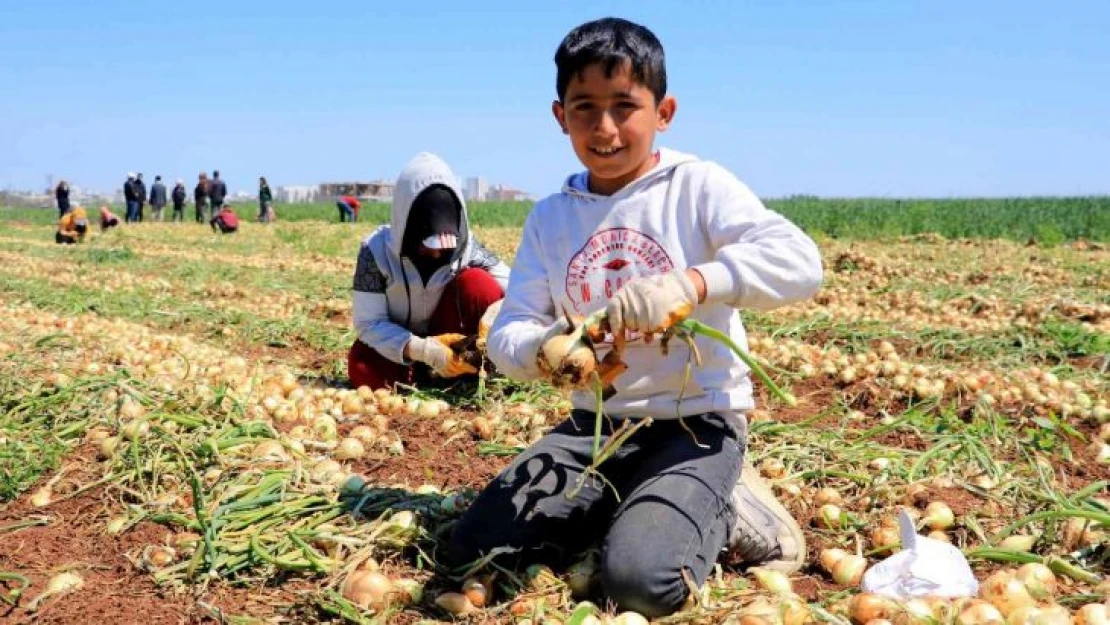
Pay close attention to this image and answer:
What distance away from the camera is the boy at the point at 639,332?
2.09 m

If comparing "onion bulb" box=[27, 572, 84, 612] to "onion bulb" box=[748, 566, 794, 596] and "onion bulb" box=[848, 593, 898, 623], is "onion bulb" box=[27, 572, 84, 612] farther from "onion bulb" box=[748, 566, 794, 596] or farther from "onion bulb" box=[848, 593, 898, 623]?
"onion bulb" box=[848, 593, 898, 623]

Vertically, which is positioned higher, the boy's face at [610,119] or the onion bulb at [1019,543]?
the boy's face at [610,119]

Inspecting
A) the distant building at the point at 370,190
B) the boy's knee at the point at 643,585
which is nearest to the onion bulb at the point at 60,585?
the boy's knee at the point at 643,585

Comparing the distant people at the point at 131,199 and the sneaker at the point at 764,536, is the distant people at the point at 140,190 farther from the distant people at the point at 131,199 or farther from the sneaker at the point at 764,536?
the sneaker at the point at 764,536

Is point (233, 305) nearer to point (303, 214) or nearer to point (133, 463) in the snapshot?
point (133, 463)

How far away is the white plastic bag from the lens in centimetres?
195

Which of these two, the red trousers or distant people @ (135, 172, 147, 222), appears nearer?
the red trousers

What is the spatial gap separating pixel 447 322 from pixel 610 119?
217 cm

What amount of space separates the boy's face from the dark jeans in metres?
0.66

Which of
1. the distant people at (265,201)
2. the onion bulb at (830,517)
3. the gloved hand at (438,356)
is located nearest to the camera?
the onion bulb at (830,517)

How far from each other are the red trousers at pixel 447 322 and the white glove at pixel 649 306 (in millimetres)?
2226

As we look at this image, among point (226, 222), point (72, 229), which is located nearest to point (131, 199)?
point (226, 222)

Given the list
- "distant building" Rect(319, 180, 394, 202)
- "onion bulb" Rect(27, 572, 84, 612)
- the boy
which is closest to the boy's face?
the boy

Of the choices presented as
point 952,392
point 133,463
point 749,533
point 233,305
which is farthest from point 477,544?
point 233,305
